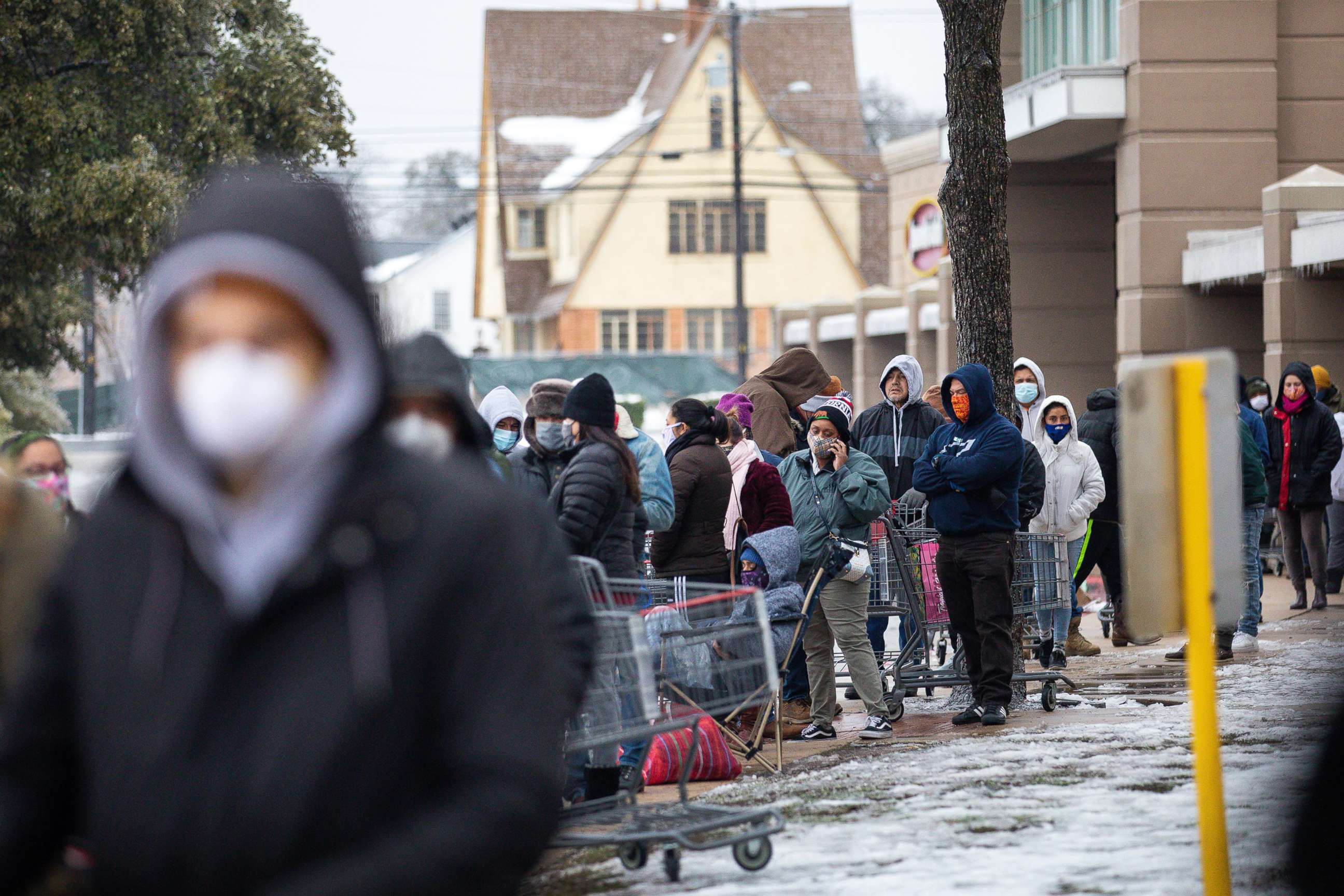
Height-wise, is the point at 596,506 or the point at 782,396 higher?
the point at 782,396

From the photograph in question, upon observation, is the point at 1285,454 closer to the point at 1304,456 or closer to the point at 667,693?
the point at 1304,456

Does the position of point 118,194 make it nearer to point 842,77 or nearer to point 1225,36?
point 1225,36

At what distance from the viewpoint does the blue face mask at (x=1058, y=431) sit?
12.8 meters

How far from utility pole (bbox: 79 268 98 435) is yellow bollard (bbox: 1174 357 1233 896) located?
26.1 m

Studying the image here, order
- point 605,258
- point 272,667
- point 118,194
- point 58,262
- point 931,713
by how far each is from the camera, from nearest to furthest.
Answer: point 272,667 < point 931,713 < point 118,194 < point 58,262 < point 605,258

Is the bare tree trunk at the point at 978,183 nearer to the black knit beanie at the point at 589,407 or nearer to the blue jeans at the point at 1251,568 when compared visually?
the blue jeans at the point at 1251,568

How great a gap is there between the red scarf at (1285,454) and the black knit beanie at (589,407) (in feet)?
31.6

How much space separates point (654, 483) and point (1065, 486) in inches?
182

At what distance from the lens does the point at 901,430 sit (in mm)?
12547

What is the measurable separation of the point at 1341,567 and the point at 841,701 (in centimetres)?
708

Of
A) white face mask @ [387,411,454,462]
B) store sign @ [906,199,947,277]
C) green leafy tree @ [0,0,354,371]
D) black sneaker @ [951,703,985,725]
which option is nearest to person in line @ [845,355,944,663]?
black sneaker @ [951,703,985,725]

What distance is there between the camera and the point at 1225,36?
23.2 metres

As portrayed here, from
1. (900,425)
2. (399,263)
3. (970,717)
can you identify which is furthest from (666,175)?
(970,717)

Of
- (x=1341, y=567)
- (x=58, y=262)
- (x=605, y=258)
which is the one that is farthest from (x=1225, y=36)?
(x=605, y=258)
